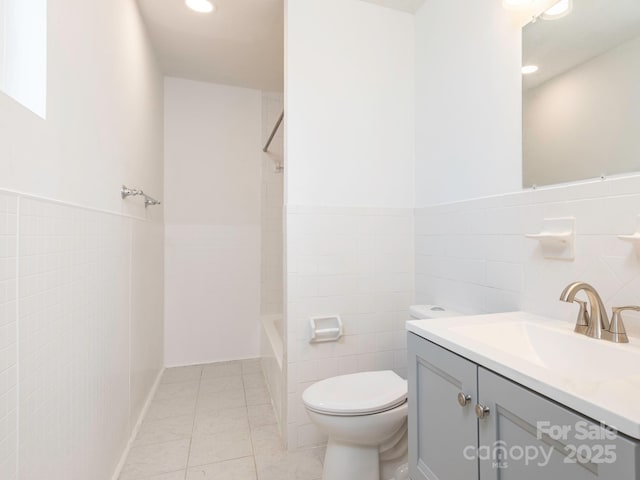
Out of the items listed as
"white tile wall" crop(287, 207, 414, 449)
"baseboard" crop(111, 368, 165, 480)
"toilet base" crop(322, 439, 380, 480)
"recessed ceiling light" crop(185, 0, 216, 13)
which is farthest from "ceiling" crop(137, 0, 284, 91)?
"baseboard" crop(111, 368, 165, 480)

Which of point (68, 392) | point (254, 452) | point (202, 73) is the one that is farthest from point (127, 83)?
point (254, 452)

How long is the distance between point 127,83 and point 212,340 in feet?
7.17

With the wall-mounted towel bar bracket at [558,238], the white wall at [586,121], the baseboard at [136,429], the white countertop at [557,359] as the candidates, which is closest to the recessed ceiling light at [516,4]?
the white wall at [586,121]

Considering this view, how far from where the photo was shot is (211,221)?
292 cm

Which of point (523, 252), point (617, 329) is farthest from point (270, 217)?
point (617, 329)

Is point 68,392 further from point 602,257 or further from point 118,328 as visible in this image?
point 602,257

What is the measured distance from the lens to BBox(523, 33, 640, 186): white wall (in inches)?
35.4

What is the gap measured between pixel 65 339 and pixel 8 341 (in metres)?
0.31

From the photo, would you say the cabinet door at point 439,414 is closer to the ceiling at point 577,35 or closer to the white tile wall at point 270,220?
the ceiling at point 577,35

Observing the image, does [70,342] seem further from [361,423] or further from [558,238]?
[558,238]

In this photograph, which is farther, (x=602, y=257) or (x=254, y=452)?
(x=254, y=452)

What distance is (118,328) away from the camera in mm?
1568

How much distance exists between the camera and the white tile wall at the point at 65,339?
2.54 ft

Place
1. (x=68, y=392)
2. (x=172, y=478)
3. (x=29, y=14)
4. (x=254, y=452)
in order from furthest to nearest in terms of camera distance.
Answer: (x=254, y=452), (x=172, y=478), (x=68, y=392), (x=29, y=14)
